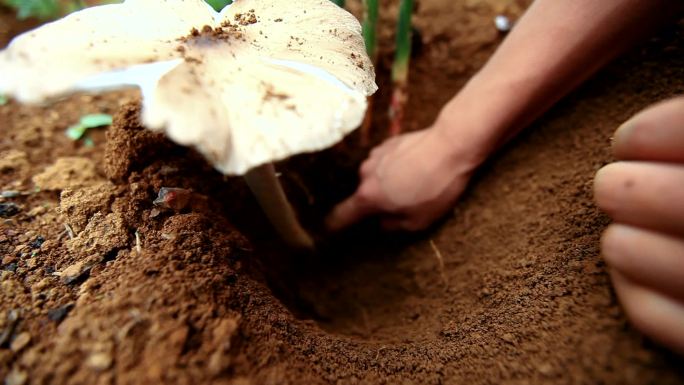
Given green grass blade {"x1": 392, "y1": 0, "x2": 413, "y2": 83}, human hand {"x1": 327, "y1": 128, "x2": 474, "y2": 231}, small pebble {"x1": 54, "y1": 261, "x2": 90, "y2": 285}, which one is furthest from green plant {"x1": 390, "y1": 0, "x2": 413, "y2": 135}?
small pebble {"x1": 54, "y1": 261, "x2": 90, "y2": 285}

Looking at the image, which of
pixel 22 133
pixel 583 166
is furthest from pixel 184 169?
pixel 583 166

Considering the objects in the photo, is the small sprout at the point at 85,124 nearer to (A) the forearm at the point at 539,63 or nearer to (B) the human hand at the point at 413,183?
(B) the human hand at the point at 413,183

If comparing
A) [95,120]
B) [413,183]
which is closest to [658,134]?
[413,183]

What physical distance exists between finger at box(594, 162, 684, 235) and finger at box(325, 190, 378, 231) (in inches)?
26.4

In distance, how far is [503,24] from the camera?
1.49 m

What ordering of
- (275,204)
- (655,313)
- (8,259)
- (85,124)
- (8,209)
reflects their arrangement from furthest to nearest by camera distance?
(85,124)
(275,204)
(8,209)
(8,259)
(655,313)

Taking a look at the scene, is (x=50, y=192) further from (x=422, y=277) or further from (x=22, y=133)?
(x=422, y=277)

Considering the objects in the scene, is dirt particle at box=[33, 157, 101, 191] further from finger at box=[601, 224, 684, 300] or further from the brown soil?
finger at box=[601, 224, 684, 300]

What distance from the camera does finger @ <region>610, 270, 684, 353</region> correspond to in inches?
21.8

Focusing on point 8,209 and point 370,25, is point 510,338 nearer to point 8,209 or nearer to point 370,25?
point 370,25

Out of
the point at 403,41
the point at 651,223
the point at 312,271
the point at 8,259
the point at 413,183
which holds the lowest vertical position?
the point at 312,271

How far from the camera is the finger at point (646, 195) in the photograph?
56 cm

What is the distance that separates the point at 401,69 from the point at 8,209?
41.7 inches

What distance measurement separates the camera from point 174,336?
24.8 inches
